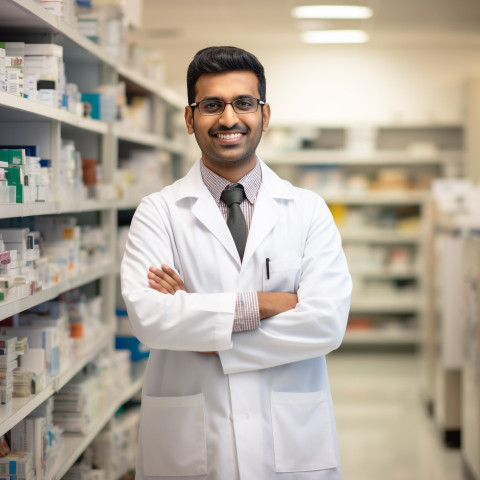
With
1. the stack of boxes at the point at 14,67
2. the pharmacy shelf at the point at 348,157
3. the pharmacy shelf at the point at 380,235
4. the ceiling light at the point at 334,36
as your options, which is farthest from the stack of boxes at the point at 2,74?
the pharmacy shelf at the point at 380,235

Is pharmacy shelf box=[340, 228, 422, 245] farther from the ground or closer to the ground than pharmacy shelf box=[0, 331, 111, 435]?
farther from the ground

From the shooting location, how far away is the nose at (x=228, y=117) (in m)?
2.02

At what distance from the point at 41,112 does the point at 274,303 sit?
1124mm

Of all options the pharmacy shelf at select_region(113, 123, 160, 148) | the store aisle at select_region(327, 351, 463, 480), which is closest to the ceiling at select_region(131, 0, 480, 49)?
the pharmacy shelf at select_region(113, 123, 160, 148)

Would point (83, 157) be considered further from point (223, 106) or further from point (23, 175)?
point (223, 106)

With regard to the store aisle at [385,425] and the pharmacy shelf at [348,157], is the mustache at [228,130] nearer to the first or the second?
the store aisle at [385,425]

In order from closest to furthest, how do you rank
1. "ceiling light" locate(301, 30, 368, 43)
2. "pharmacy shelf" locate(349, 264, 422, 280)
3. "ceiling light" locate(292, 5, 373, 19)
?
"ceiling light" locate(292, 5, 373, 19)
"ceiling light" locate(301, 30, 368, 43)
"pharmacy shelf" locate(349, 264, 422, 280)

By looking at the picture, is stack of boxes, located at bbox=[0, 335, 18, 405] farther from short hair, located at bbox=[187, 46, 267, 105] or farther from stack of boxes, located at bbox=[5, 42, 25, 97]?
short hair, located at bbox=[187, 46, 267, 105]

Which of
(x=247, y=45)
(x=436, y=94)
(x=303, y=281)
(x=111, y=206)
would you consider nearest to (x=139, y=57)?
(x=111, y=206)

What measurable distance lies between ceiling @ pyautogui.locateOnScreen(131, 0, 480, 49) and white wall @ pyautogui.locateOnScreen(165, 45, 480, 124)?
18cm

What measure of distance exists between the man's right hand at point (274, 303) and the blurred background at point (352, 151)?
2.73 feet

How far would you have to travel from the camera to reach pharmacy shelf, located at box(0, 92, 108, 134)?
217cm

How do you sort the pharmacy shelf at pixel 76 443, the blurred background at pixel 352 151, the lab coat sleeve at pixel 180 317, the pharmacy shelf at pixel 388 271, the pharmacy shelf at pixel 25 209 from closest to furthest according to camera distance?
the lab coat sleeve at pixel 180 317, the pharmacy shelf at pixel 25 209, the pharmacy shelf at pixel 76 443, the blurred background at pixel 352 151, the pharmacy shelf at pixel 388 271

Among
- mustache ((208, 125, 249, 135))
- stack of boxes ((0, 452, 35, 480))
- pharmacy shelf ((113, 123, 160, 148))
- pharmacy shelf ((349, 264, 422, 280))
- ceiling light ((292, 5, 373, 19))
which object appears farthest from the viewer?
pharmacy shelf ((349, 264, 422, 280))
